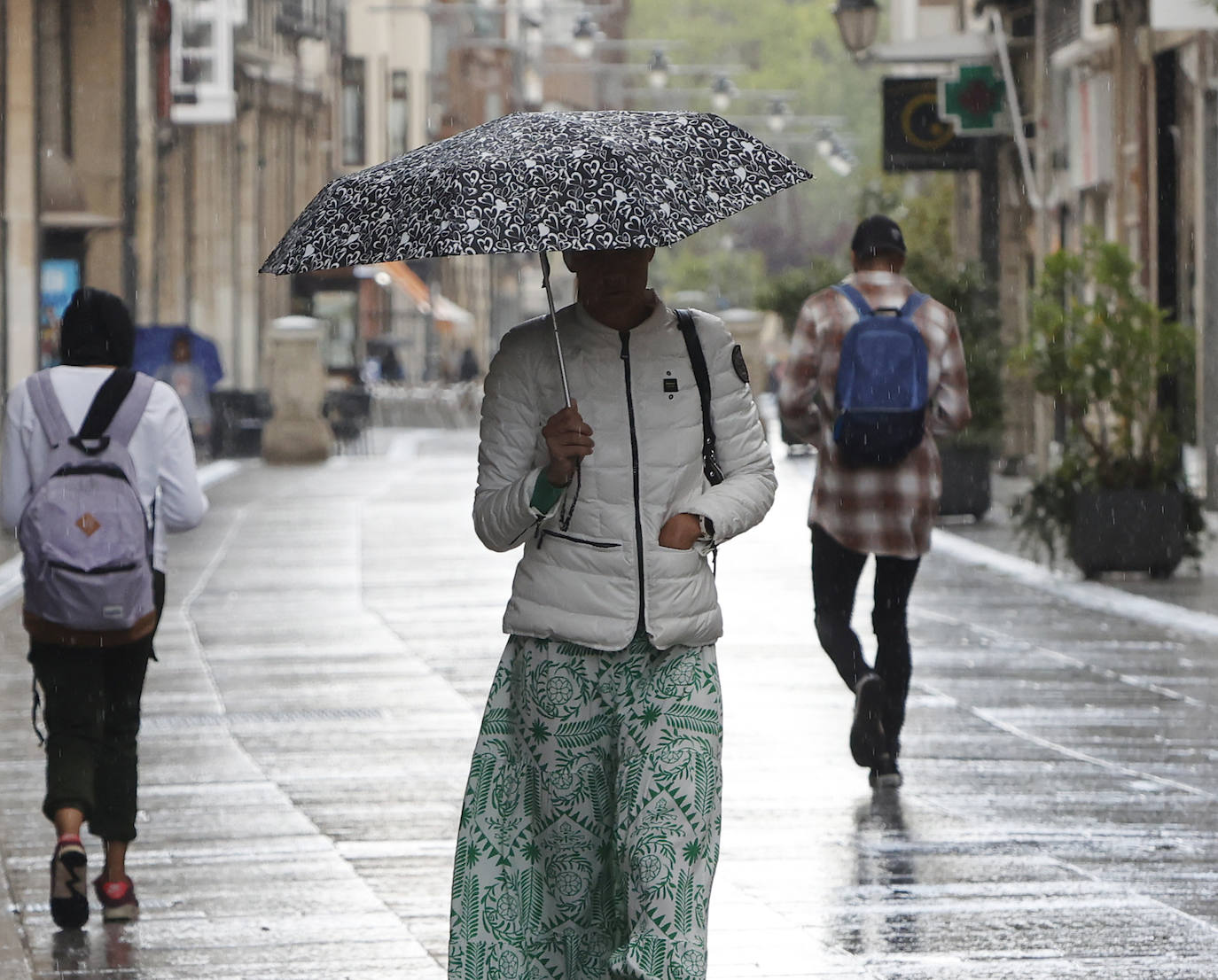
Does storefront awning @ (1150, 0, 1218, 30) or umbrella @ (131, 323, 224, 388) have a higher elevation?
storefront awning @ (1150, 0, 1218, 30)

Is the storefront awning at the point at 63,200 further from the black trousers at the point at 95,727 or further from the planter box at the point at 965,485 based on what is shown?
the black trousers at the point at 95,727

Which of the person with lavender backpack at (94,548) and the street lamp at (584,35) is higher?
the street lamp at (584,35)

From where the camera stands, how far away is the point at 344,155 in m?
77.0

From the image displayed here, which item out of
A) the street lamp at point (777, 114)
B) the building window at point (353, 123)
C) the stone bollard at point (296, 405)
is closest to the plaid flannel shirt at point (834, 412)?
the stone bollard at point (296, 405)

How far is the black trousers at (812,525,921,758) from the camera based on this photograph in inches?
346

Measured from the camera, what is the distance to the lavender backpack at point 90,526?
6.80 meters

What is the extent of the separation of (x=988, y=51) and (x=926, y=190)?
51.3ft

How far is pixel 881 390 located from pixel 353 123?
69664 millimetres

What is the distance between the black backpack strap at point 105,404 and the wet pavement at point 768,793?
133cm

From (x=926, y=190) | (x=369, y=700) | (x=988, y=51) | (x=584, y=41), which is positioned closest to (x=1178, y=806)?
(x=369, y=700)

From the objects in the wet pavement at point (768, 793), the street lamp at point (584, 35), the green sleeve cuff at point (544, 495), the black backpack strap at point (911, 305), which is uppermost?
the street lamp at point (584, 35)

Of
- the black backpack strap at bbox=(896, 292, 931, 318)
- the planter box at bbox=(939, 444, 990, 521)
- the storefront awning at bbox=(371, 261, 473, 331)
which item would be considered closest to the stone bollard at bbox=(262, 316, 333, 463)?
the planter box at bbox=(939, 444, 990, 521)

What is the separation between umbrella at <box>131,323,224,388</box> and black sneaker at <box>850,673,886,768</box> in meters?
23.4

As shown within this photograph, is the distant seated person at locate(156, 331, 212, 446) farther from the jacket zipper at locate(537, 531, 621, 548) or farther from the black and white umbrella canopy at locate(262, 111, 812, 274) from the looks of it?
the jacket zipper at locate(537, 531, 621, 548)
